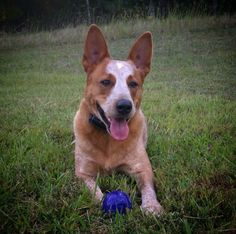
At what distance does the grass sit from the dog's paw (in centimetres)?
5

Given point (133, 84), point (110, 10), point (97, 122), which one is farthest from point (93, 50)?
point (110, 10)

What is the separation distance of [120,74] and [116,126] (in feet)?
1.68

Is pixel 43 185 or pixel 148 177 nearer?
pixel 43 185

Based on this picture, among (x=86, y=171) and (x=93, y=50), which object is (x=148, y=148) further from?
(x=93, y=50)

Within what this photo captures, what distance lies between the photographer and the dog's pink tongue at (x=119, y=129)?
292 cm

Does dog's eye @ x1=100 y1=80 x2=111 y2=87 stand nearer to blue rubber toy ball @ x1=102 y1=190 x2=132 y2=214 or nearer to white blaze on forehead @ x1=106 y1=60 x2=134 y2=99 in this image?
white blaze on forehead @ x1=106 y1=60 x2=134 y2=99

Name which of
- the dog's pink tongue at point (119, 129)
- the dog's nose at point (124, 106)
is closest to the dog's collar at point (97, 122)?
the dog's pink tongue at point (119, 129)

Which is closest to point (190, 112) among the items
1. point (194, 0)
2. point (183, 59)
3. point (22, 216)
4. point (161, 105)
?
point (161, 105)

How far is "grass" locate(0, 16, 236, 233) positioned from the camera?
2.12 meters

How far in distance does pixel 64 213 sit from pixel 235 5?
25.1 feet

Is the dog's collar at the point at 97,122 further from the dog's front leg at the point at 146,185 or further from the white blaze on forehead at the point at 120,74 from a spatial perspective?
the dog's front leg at the point at 146,185

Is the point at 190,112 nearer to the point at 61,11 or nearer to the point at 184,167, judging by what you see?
the point at 184,167

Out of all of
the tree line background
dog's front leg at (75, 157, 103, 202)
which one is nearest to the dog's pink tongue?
dog's front leg at (75, 157, 103, 202)

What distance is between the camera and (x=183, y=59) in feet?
29.1
